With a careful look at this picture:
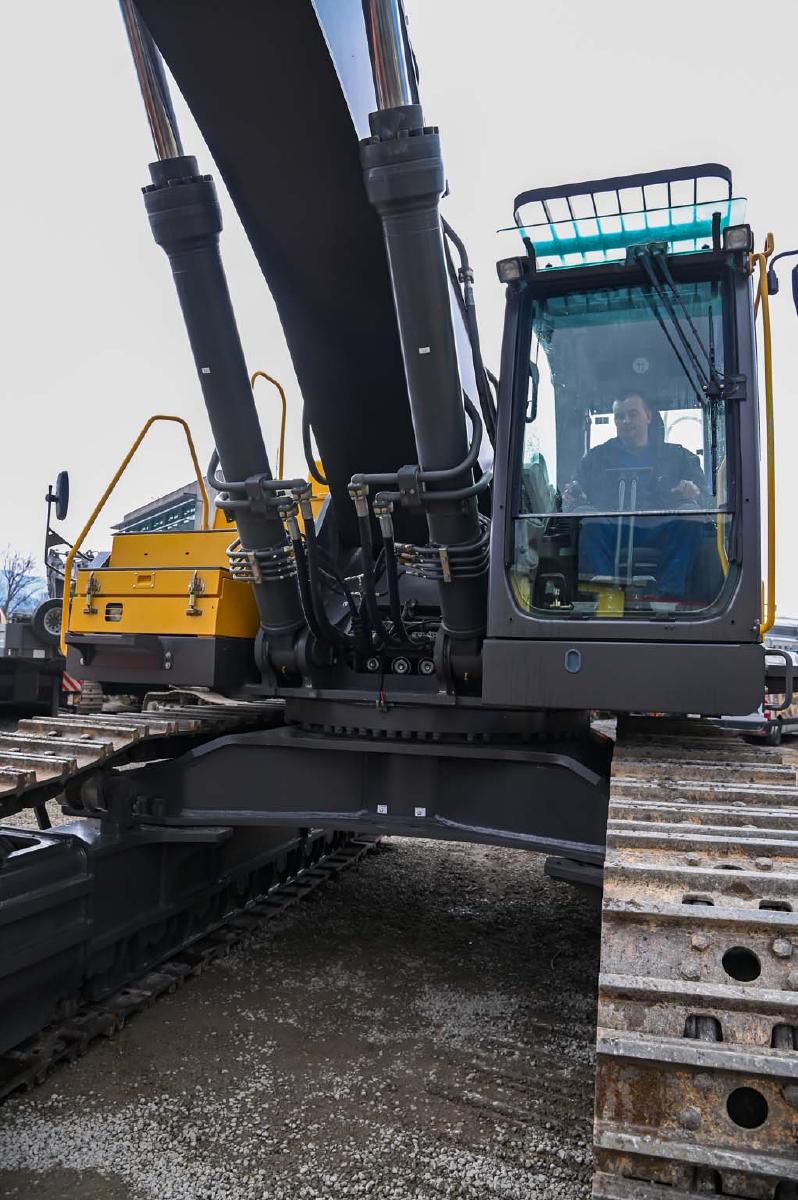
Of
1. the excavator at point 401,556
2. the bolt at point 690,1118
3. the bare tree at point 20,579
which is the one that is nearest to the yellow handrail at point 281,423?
the excavator at point 401,556

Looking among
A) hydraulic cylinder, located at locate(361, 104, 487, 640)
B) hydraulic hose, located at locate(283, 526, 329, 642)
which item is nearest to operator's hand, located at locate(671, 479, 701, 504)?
hydraulic cylinder, located at locate(361, 104, 487, 640)

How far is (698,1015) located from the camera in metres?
1.80

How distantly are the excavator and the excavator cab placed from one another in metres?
0.01

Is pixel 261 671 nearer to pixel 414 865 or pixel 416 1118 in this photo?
pixel 416 1118

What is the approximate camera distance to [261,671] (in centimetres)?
443

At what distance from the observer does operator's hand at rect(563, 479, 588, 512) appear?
145 inches

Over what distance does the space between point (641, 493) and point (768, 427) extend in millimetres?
496

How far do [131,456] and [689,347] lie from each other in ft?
8.71

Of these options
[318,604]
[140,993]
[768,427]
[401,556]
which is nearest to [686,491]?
[768,427]

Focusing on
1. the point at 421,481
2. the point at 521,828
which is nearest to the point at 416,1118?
the point at 521,828

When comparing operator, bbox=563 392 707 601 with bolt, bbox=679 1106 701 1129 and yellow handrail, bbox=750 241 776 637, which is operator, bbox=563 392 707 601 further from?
bolt, bbox=679 1106 701 1129

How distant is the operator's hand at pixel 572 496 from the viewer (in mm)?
3686

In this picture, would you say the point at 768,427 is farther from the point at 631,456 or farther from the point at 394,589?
the point at 394,589

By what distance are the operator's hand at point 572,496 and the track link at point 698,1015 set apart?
155cm
